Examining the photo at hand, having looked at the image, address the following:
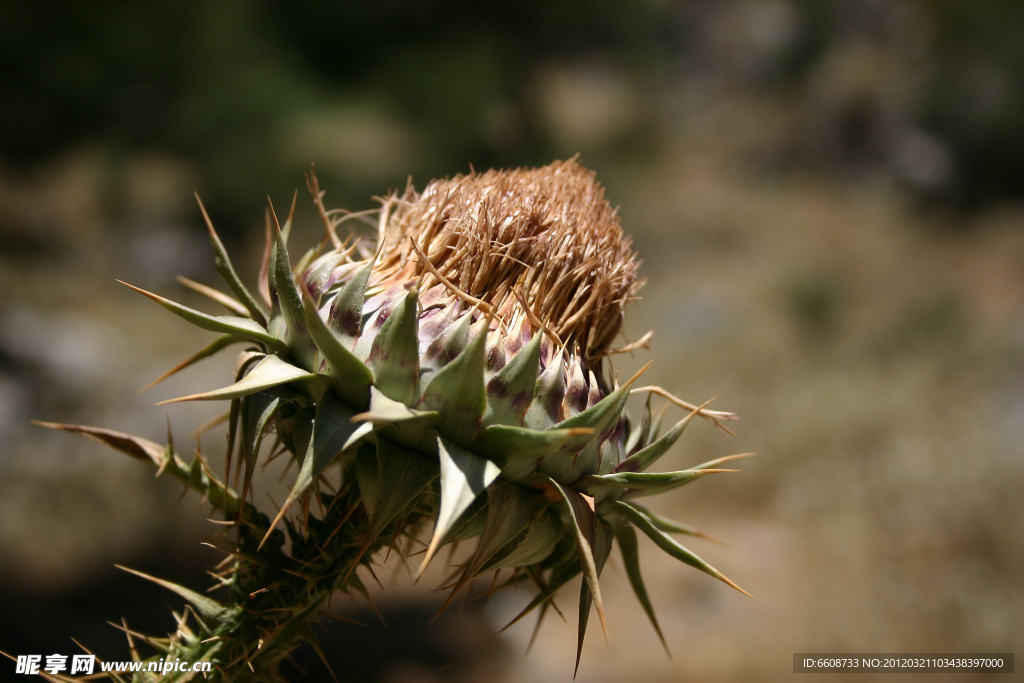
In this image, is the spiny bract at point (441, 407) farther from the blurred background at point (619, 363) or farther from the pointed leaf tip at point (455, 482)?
the blurred background at point (619, 363)

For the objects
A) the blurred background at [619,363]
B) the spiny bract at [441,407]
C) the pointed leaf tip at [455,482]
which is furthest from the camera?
the blurred background at [619,363]

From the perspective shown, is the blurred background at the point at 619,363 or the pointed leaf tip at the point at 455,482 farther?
the blurred background at the point at 619,363

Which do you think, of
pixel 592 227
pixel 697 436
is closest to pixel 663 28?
pixel 697 436

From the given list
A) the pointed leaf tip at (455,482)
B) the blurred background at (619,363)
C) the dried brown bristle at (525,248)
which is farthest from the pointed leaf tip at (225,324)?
the blurred background at (619,363)

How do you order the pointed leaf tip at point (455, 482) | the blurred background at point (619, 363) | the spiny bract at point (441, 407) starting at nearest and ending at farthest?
the pointed leaf tip at point (455, 482), the spiny bract at point (441, 407), the blurred background at point (619, 363)

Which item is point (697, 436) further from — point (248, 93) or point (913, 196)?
point (913, 196)

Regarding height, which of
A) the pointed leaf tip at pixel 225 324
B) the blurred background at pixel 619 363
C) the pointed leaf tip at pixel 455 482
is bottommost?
the pointed leaf tip at pixel 455 482

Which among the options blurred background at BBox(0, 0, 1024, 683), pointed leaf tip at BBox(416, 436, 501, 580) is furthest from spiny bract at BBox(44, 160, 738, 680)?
blurred background at BBox(0, 0, 1024, 683)
